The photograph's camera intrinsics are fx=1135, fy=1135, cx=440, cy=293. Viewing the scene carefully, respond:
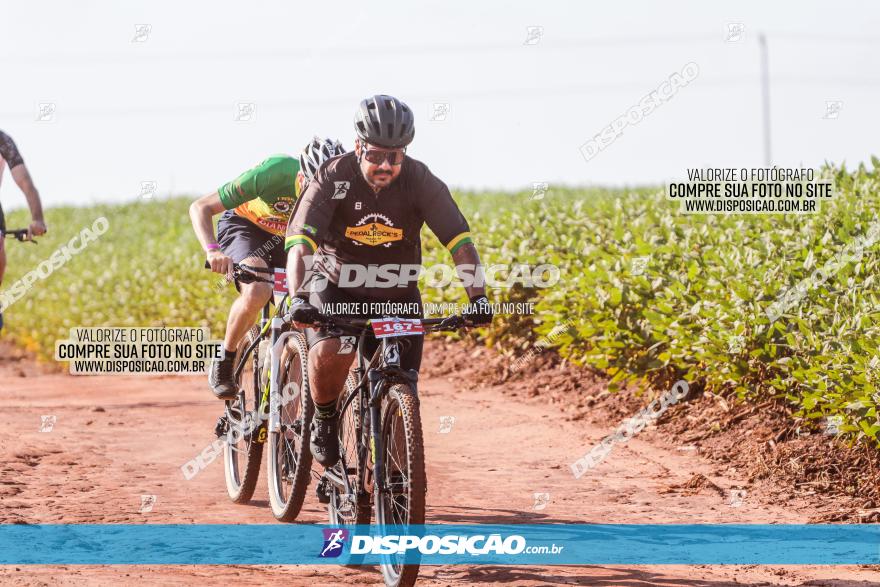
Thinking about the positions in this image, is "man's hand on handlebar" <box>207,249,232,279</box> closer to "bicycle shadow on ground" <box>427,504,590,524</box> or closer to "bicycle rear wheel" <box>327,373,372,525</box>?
"bicycle rear wheel" <box>327,373,372,525</box>

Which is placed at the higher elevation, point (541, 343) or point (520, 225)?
point (520, 225)

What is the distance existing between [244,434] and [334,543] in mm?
1851

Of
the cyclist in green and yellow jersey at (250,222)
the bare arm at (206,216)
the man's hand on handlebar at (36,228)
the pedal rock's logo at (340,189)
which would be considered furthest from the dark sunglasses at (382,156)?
the man's hand on handlebar at (36,228)

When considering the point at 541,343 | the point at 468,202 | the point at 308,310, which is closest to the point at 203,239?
the point at 308,310

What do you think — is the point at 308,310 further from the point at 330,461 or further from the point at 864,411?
the point at 864,411

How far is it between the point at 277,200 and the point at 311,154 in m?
0.89

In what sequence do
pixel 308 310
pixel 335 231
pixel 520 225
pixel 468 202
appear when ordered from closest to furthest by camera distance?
1. pixel 308 310
2. pixel 335 231
3. pixel 520 225
4. pixel 468 202

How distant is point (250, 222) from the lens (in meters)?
8.29

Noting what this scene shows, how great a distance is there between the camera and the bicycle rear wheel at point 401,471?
17.9ft

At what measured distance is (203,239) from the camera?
7613mm

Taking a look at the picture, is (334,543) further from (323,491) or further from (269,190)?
(269,190)

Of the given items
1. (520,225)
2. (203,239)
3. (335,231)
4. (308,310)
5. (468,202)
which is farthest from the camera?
(468,202)

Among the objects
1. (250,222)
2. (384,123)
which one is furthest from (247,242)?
(384,123)

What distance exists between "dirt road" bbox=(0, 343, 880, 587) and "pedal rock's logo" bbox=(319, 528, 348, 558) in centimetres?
18
